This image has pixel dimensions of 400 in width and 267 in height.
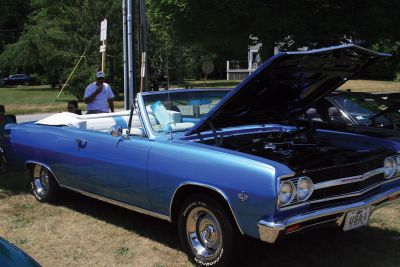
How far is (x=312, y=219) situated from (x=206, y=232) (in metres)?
0.91

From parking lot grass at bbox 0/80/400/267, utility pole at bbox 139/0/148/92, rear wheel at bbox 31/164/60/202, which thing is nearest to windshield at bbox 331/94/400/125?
parking lot grass at bbox 0/80/400/267

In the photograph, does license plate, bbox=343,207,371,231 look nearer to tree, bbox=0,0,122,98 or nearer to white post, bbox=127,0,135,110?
white post, bbox=127,0,135,110

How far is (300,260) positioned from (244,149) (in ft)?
3.52

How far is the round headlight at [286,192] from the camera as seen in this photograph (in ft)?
11.6

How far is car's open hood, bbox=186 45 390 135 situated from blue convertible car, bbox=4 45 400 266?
0.05 feet

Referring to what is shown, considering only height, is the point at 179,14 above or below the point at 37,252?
above

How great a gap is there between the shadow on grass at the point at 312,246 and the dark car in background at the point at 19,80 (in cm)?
5013

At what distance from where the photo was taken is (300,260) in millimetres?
4309

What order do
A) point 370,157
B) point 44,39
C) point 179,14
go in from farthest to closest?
point 44,39 < point 179,14 < point 370,157

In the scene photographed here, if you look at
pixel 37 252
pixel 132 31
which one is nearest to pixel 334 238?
pixel 37 252

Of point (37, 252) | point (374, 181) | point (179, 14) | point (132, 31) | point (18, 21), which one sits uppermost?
point (18, 21)

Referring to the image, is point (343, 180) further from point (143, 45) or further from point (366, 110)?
point (143, 45)

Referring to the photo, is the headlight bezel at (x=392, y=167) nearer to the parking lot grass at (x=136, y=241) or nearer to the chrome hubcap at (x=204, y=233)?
the parking lot grass at (x=136, y=241)

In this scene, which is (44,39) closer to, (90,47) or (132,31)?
(90,47)
